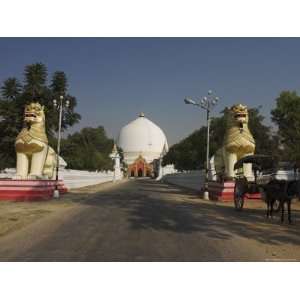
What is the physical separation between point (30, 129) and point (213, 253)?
15045mm

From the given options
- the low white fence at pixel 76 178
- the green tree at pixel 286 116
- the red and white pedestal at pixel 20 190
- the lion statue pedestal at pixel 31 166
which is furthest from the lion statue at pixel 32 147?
the green tree at pixel 286 116

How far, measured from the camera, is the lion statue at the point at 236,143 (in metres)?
19.9

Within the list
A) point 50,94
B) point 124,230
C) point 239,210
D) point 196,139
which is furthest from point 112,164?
point 124,230

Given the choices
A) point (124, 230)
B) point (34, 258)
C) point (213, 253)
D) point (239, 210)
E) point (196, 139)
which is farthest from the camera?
point (196, 139)

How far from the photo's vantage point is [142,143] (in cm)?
10975

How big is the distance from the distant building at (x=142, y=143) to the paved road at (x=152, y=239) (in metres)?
90.9

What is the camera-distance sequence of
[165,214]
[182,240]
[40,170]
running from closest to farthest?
1. [182,240]
2. [165,214]
3. [40,170]

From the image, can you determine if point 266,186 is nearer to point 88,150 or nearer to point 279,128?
point 279,128

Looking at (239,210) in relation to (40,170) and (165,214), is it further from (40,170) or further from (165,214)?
(40,170)

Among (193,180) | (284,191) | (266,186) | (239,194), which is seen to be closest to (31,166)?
(239,194)

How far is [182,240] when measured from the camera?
8.16 metres

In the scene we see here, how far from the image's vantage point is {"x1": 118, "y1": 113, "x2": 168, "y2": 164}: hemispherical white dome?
110m

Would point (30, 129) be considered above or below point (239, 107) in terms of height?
below

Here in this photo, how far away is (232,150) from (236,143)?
0.42 metres
